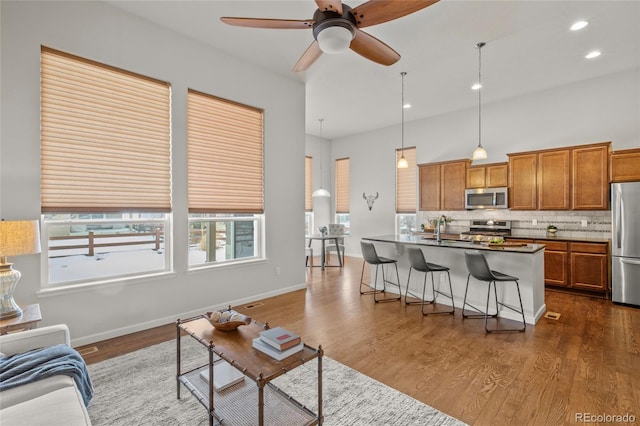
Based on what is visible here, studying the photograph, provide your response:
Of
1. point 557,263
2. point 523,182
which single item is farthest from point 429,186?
point 557,263

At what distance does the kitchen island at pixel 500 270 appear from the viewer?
3.59 metres

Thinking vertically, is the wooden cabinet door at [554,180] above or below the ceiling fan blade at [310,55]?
below

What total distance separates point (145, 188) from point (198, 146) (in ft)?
2.82

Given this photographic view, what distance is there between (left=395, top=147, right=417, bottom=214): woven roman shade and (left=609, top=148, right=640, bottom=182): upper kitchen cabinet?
3.58 meters

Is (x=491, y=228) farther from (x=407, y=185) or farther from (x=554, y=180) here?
(x=407, y=185)

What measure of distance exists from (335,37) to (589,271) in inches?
205

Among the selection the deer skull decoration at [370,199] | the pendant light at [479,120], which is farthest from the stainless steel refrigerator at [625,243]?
the deer skull decoration at [370,199]

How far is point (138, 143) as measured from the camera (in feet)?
11.1

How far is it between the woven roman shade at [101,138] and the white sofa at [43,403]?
1610mm

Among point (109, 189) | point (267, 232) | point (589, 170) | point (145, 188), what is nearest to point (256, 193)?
point (267, 232)

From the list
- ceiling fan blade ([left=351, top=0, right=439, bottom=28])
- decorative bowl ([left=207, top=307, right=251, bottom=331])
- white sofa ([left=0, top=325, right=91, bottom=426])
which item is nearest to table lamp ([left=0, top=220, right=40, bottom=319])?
white sofa ([left=0, top=325, right=91, bottom=426])

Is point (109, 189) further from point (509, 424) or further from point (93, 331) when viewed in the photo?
point (509, 424)

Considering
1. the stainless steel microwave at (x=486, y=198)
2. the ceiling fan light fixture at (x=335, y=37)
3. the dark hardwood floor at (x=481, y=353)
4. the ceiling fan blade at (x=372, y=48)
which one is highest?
the ceiling fan blade at (x=372, y=48)

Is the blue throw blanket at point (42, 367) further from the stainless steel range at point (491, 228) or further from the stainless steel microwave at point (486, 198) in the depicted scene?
the stainless steel microwave at point (486, 198)
